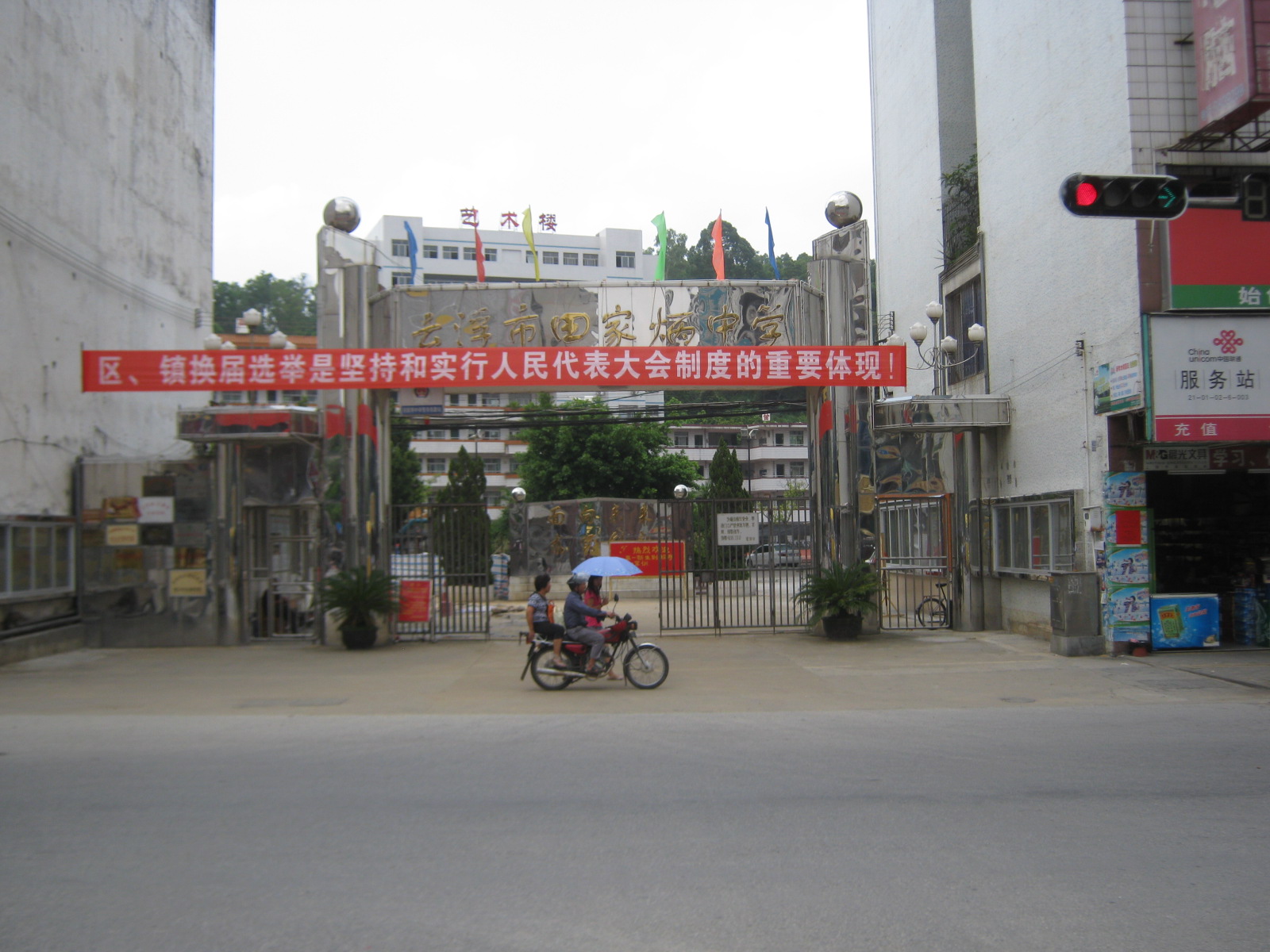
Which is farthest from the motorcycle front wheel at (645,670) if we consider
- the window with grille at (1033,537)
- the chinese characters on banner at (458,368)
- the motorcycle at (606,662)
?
the window with grille at (1033,537)

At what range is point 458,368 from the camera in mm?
16438

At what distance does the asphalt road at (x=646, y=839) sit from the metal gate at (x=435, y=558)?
8.27m

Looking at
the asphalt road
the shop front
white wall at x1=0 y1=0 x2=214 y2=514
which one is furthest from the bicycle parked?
white wall at x1=0 y1=0 x2=214 y2=514

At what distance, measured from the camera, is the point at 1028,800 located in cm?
687

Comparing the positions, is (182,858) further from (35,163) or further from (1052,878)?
(35,163)

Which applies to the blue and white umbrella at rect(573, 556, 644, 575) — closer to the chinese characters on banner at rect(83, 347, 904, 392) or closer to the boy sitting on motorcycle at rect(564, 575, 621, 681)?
the boy sitting on motorcycle at rect(564, 575, 621, 681)

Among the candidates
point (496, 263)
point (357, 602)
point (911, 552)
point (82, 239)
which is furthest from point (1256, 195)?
point (496, 263)

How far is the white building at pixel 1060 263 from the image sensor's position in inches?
538

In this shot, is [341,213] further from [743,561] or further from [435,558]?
[743,561]

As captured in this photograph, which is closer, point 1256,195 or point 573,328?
point 1256,195

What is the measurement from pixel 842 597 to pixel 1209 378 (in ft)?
21.7

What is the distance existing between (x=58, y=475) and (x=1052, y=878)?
55.6 feet

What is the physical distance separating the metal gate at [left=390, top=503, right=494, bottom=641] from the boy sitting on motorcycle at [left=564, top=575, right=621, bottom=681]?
5.37m

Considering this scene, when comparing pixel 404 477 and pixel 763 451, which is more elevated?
pixel 763 451
